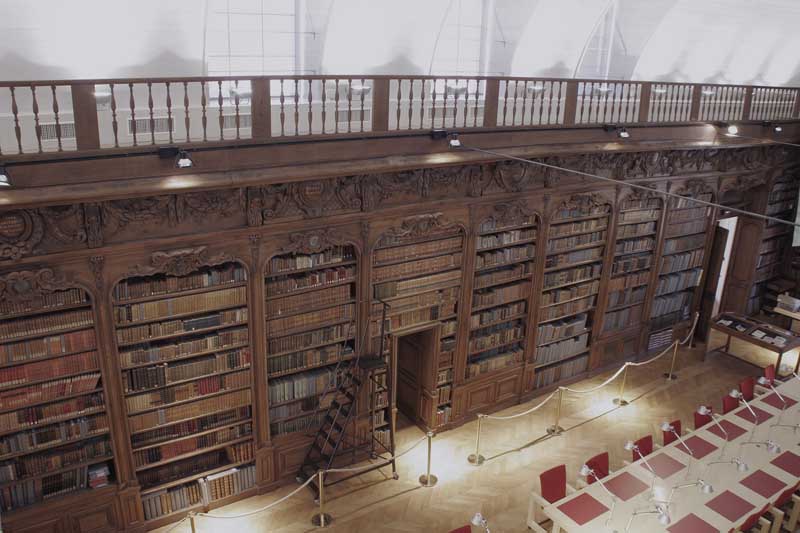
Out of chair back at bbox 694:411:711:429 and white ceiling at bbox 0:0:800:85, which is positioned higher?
white ceiling at bbox 0:0:800:85

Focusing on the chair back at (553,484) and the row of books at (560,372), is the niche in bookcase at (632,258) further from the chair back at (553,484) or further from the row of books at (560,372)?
the chair back at (553,484)

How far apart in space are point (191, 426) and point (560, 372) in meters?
5.53

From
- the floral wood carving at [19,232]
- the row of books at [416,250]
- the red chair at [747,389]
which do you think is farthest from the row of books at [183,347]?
the red chair at [747,389]

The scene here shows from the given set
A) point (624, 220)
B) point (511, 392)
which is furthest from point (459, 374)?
point (624, 220)

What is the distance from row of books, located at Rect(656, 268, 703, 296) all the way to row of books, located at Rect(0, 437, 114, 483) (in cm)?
849

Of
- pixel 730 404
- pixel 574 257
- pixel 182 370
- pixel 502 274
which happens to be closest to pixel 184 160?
pixel 182 370

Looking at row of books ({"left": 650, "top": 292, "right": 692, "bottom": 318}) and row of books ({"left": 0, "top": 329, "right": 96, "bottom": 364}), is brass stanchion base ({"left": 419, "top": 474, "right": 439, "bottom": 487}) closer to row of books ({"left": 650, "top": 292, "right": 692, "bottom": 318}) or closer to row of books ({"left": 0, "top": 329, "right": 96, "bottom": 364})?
row of books ({"left": 0, "top": 329, "right": 96, "bottom": 364})

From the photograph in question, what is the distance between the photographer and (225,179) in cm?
584

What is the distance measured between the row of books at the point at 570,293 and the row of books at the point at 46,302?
19.3ft

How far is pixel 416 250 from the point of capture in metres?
7.66

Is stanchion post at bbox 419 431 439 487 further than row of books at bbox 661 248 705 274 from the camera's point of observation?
No

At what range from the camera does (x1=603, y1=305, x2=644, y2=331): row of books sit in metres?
10.2

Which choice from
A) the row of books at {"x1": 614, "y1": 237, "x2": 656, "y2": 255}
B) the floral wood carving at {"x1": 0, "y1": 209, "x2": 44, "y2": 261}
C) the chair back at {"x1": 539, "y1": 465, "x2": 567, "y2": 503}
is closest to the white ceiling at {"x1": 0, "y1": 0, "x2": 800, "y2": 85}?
the floral wood carving at {"x1": 0, "y1": 209, "x2": 44, "y2": 261}

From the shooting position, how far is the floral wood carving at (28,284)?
17.7 ft
